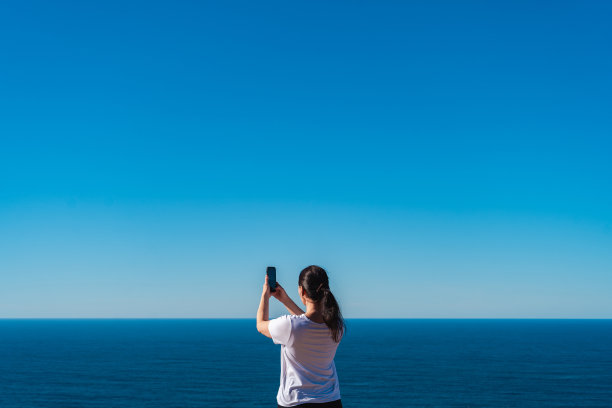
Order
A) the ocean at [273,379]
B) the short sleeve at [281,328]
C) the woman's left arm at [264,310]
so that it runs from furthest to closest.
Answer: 1. the ocean at [273,379]
2. the woman's left arm at [264,310]
3. the short sleeve at [281,328]

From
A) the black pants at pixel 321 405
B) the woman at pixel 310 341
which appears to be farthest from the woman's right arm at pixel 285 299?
the black pants at pixel 321 405

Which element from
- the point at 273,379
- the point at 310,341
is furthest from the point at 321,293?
the point at 273,379

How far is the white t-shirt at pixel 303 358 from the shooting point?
10.7 feet

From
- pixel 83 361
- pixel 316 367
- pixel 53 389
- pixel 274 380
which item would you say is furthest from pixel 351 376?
pixel 316 367

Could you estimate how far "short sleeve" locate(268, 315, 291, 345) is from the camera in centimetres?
324

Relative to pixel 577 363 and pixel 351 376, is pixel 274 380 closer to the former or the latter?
pixel 351 376

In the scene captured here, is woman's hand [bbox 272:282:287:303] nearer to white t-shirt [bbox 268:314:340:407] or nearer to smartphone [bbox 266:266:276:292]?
smartphone [bbox 266:266:276:292]

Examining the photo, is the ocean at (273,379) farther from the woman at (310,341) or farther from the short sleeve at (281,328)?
the short sleeve at (281,328)

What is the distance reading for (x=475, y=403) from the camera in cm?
6500

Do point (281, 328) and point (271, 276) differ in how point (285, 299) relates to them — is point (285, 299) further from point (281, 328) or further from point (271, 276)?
point (281, 328)

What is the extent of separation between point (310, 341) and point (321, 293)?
1.08ft

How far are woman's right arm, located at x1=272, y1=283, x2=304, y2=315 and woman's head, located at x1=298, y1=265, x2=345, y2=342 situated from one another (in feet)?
0.92

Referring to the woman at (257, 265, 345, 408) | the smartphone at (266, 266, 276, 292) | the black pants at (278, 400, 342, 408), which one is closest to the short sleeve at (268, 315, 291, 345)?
the woman at (257, 265, 345, 408)

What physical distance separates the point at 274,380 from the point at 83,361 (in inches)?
2006
